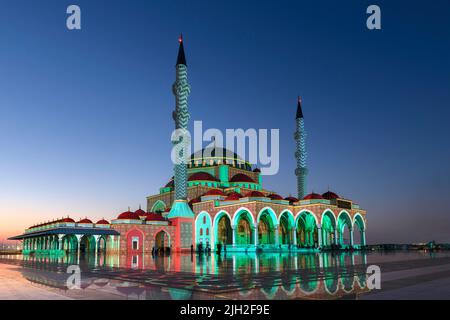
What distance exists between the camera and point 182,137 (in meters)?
45.3

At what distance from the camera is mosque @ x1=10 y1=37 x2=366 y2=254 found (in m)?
41.6

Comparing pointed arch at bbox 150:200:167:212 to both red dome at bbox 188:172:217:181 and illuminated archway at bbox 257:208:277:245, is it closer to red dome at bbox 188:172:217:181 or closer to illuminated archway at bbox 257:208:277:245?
red dome at bbox 188:172:217:181

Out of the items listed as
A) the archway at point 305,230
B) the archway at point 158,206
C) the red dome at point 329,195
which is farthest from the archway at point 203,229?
the red dome at point 329,195

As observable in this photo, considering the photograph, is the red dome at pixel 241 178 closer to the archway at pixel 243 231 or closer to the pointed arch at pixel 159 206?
the archway at pixel 243 231

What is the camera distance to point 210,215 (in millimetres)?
45125

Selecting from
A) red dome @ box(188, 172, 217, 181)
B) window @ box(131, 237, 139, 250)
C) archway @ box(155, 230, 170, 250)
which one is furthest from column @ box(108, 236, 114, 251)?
red dome @ box(188, 172, 217, 181)

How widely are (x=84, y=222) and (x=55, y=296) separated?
4271cm

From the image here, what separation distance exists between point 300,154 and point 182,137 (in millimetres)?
18719

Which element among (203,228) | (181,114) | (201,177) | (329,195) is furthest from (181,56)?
(329,195)

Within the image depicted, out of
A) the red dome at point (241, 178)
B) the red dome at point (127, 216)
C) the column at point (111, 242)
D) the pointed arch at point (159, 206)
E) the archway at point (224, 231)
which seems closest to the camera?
the column at point (111, 242)

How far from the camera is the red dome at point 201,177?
179 ft

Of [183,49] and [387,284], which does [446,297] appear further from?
[183,49]

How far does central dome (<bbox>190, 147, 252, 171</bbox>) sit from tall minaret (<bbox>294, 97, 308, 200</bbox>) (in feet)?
29.2
